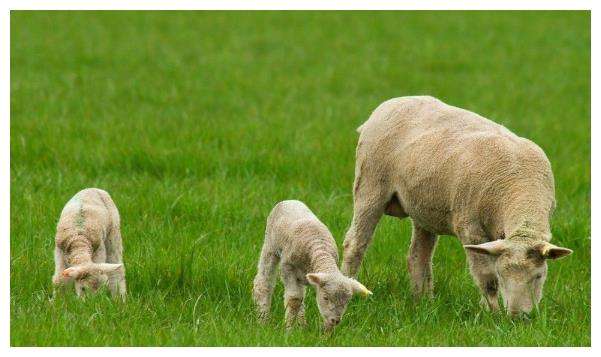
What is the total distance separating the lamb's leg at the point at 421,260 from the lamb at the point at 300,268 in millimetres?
1224

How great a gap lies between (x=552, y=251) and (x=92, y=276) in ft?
9.53

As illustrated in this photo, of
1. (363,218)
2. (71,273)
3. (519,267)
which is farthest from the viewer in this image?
(363,218)

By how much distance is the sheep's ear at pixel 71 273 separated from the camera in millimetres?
6746

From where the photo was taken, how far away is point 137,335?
6.16 metres

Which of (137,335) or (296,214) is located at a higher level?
(296,214)

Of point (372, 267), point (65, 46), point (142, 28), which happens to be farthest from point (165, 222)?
point (142, 28)

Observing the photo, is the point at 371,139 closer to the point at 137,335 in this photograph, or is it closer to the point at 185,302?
the point at 185,302

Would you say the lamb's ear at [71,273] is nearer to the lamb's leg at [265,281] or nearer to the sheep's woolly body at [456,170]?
the lamb's leg at [265,281]

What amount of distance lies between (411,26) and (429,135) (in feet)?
48.6

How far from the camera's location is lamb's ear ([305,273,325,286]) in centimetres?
616

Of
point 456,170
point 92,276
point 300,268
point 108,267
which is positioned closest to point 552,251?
point 456,170

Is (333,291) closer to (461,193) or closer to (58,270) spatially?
(461,193)

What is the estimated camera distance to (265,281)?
6.93 m

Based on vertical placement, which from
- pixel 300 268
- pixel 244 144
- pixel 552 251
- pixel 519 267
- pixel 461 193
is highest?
pixel 461 193
